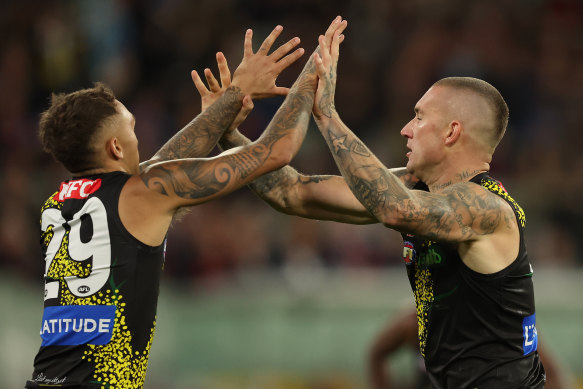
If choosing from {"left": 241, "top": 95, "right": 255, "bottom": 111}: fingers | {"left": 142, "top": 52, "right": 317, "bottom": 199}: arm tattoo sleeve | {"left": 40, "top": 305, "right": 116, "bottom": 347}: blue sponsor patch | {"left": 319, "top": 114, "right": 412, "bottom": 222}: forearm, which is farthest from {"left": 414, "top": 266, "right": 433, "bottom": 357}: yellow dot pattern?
{"left": 40, "top": 305, "right": 116, "bottom": 347}: blue sponsor patch

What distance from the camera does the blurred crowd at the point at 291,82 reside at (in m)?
11.1

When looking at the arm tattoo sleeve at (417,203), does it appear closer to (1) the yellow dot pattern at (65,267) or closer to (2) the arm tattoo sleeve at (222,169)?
(2) the arm tattoo sleeve at (222,169)

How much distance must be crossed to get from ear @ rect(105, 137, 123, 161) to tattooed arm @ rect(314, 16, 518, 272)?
42.9 inches

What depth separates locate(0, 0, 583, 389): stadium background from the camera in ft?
33.1

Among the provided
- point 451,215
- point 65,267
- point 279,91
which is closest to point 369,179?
point 451,215

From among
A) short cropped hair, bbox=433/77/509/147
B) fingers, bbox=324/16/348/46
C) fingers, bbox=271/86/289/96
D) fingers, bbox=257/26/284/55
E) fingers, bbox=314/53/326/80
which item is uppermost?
fingers, bbox=257/26/284/55

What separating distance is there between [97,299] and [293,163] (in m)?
7.86

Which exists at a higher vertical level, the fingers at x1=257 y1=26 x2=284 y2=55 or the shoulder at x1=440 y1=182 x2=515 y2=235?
the fingers at x1=257 y1=26 x2=284 y2=55

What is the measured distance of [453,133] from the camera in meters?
4.96

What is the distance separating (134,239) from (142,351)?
1.87 feet

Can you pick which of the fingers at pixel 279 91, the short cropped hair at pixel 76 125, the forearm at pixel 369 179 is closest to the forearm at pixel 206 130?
the fingers at pixel 279 91

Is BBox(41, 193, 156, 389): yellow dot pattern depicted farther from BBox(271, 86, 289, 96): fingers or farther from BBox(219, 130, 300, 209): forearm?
BBox(271, 86, 289, 96): fingers

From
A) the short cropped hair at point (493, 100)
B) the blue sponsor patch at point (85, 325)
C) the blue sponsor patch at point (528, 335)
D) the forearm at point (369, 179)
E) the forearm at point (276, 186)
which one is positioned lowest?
the blue sponsor patch at point (528, 335)

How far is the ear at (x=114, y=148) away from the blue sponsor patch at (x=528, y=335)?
2.28m
